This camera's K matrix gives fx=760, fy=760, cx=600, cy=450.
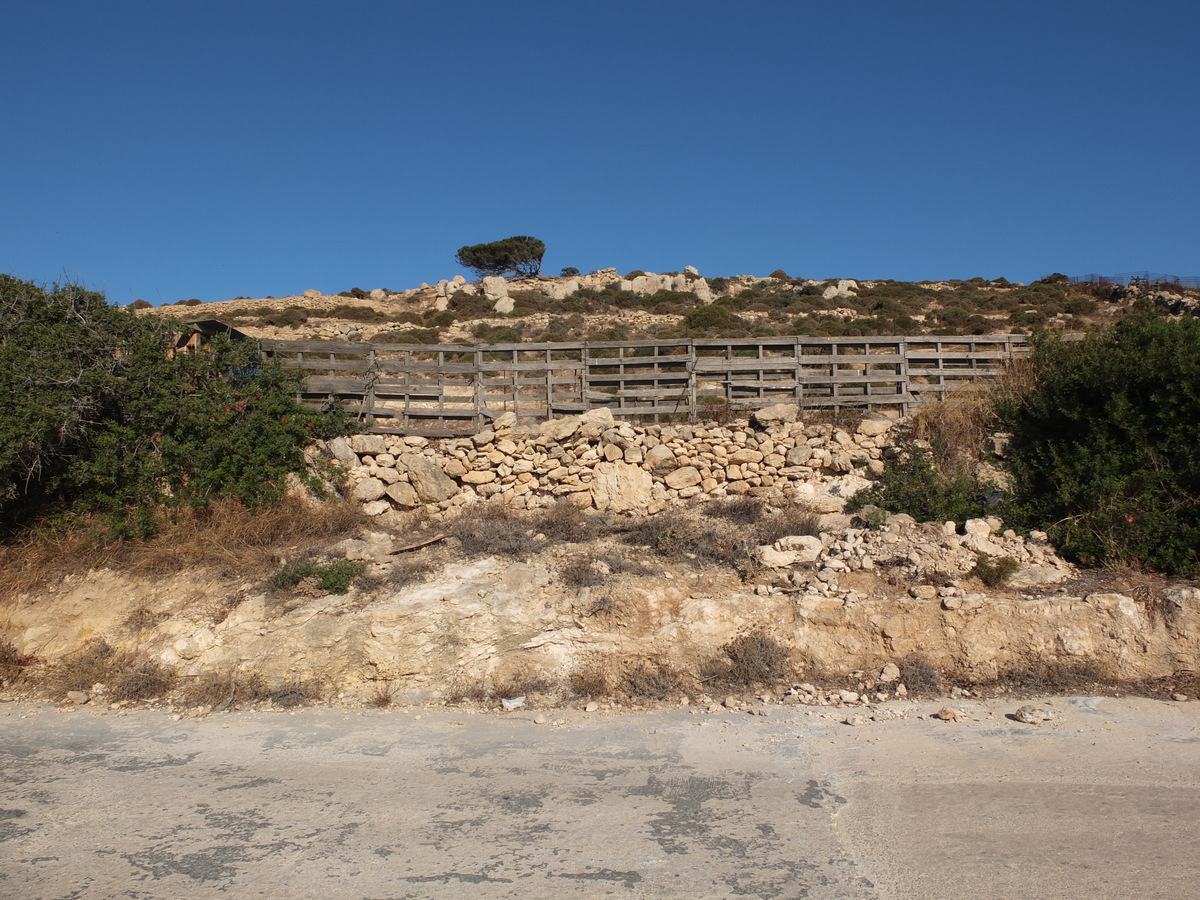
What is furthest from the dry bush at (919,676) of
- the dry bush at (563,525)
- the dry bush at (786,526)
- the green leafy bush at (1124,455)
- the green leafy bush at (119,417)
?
the green leafy bush at (119,417)

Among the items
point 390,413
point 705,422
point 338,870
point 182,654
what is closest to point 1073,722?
point 338,870

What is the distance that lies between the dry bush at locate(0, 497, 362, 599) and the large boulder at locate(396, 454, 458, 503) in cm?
128

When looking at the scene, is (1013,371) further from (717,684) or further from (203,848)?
(203,848)

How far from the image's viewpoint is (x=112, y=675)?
827 cm

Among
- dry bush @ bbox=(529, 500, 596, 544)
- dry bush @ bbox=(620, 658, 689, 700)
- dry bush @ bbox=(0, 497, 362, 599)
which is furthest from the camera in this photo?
dry bush @ bbox=(529, 500, 596, 544)

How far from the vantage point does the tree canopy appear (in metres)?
52.1

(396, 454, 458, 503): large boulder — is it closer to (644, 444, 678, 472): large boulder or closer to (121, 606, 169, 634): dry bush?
(644, 444, 678, 472): large boulder

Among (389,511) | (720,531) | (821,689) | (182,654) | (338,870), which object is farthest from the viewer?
(389,511)

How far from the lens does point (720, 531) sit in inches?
412

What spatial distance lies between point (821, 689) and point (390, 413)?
30.0 feet

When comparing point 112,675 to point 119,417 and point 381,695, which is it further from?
point 119,417

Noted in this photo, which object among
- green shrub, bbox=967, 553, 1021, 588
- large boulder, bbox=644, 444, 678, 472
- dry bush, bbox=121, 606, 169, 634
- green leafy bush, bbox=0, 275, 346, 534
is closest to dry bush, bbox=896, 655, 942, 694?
green shrub, bbox=967, 553, 1021, 588

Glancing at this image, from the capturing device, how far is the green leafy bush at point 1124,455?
341 inches

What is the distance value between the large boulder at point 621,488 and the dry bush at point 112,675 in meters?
6.25
